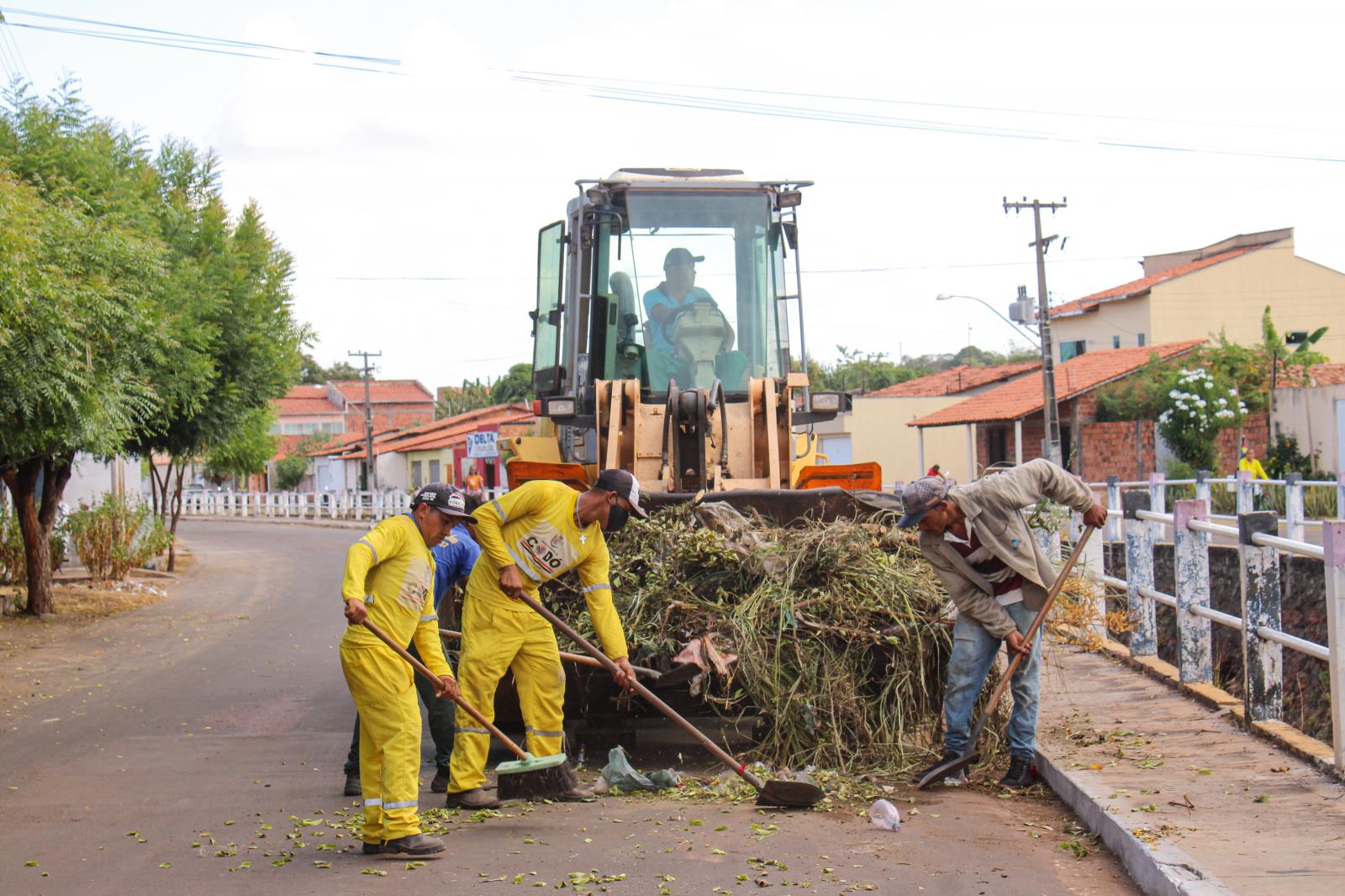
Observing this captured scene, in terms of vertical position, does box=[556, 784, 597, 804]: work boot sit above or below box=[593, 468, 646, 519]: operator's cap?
below

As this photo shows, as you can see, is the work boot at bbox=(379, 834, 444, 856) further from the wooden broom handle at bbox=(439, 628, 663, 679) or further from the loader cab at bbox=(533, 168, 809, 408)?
the loader cab at bbox=(533, 168, 809, 408)

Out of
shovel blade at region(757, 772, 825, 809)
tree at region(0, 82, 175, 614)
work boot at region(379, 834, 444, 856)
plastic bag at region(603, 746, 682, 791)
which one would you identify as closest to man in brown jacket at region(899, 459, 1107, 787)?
shovel blade at region(757, 772, 825, 809)

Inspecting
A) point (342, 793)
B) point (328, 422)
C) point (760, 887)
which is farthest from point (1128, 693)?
point (328, 422)

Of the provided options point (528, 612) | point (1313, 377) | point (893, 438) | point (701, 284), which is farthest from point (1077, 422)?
point (528, 612)

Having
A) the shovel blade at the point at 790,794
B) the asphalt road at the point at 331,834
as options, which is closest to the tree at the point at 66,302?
the asphalt road at the point at 331,834

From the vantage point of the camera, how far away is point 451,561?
7746 millimetres

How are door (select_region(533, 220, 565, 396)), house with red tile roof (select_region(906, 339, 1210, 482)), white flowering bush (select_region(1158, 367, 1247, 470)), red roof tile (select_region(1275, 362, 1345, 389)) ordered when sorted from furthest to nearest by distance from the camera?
1. house with red tile roof (select_region(906, 339, 1210, 482))
2. red roof tile (select_region(1275, 362, 1345, 389))
3. white flowering bush (select_region(1158, 367, 1247, 470))
4. door (select_region(533, 220, 565, 396))

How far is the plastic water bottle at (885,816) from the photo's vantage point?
6.14 meters

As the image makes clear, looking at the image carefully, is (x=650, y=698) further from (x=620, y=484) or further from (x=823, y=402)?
(x=823, y=402)

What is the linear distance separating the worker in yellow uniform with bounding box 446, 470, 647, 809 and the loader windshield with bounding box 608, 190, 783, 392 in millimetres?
2862

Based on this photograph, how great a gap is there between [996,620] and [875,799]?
1092 mm

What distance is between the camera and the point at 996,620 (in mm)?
6891

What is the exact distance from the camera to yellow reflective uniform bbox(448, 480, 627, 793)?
685 cm

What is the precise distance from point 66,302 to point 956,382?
48433 mm
